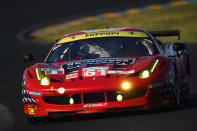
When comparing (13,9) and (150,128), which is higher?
(13,9)

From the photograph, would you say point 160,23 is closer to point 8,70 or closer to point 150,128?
point 8,70

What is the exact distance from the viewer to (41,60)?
53.2 feet

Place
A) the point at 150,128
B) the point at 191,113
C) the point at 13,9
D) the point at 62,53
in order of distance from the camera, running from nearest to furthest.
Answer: the point at 150,128, the point at 191,113, the point at 62,53, the point at 13,9

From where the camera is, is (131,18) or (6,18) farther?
(6,18)

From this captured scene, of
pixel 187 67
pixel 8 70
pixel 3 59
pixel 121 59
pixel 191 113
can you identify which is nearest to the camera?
pixel 191 113

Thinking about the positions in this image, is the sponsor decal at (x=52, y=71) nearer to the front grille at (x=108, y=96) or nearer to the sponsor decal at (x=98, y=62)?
the sponsor decal at (x=98, y=62)

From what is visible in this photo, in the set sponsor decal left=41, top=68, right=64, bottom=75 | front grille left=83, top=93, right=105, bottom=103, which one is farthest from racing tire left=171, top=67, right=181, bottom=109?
sponsor decal left=41, top=68, right=64, bottom=75

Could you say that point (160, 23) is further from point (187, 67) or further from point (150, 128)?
point (150, 128)

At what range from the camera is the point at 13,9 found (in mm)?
28047

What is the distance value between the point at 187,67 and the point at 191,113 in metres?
2.37

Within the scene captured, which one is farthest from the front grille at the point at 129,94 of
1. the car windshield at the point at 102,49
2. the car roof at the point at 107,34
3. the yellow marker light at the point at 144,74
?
the car roof at the point at 107,34

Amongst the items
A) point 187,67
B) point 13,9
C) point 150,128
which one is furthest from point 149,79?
point 13,9

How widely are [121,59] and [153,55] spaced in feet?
1.77

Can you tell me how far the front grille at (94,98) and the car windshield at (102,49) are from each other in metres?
1.18
